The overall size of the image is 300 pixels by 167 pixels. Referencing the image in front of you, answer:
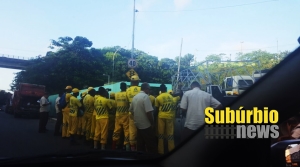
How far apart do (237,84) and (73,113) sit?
5.33 m

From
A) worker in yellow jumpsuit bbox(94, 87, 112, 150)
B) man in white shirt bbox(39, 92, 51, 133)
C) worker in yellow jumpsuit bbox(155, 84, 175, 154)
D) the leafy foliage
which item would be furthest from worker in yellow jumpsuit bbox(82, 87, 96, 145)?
worker in yellow jumpsuit bbox(155, 84, 175, 154)

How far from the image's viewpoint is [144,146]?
14.8ft

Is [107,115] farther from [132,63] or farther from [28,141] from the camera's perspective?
[132,63]

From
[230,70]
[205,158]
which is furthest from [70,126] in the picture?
[205,158]

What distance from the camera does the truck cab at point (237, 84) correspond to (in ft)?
6.03

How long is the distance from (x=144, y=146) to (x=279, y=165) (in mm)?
2991

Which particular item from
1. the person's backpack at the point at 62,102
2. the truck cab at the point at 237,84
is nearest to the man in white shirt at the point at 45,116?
the person's backpack at the point at 62,102

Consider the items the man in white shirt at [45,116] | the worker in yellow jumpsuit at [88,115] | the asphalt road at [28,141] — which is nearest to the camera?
the asphalt road at [28,141]

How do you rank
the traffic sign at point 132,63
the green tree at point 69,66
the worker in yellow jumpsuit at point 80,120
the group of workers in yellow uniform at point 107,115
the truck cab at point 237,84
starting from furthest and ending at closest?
1. the worker in yellow jumpsuit at point 80,120
2. the group of workers in yellow uniform at point 107,115
3. the green tree at point 69,66
4. the traffic sign at point 132,63
5. the truck cab at point 237,84

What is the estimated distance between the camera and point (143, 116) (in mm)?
5516

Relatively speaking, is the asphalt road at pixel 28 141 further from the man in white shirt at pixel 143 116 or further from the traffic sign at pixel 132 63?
the traffic sign at pixel 132 63

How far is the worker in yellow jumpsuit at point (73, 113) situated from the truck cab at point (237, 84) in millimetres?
3311

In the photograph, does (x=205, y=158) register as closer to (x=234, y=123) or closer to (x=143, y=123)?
(x=234, y=123)

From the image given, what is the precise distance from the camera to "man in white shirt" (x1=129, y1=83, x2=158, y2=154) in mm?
4789
